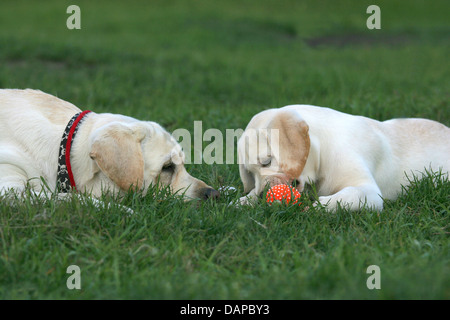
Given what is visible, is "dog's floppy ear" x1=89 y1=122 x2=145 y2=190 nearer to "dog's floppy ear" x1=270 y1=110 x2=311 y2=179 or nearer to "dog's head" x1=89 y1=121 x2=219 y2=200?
"dog's head" x1=89 y1=121 x2=219 y2=200

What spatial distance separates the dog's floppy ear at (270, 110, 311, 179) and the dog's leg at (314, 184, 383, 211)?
0.30m

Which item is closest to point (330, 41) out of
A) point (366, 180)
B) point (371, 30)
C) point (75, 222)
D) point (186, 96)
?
point (371, 30)

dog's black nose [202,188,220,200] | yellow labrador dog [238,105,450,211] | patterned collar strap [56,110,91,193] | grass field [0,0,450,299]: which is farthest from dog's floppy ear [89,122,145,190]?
yellow labrador dog [238,105,450,211]

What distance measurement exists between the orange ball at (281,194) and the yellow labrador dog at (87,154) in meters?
0.43

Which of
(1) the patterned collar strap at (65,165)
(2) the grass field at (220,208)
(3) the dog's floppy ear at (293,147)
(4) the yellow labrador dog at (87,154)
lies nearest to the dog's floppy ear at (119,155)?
(4) the yellow labrador dog at (87,154)

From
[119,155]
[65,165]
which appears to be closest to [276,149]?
[119,155]

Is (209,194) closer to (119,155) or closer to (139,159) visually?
(139,159)

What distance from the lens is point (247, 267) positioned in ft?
10.4

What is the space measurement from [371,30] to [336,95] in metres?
12.1

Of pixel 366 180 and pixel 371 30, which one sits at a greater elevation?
pixel 371 30

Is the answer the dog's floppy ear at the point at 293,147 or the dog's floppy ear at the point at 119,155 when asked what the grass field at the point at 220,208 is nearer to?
the dog's floppy ear at the point at 119,155

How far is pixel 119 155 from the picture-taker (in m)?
3.78

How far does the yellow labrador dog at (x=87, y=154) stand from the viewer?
12.5 feet
